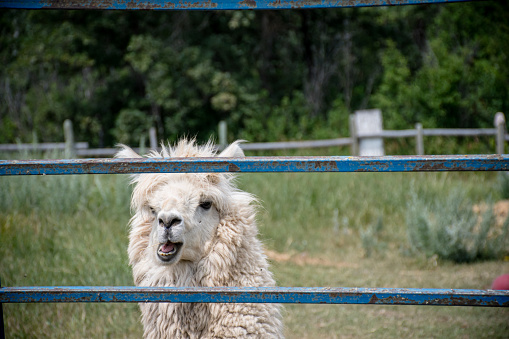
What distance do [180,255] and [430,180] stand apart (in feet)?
26.3

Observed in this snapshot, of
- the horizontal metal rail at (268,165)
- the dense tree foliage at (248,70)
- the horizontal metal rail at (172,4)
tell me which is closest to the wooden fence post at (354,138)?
the dense tree foliage at (248,70)

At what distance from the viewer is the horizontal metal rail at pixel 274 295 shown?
203cm

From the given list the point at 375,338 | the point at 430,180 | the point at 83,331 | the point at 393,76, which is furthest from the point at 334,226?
the point at 393,76

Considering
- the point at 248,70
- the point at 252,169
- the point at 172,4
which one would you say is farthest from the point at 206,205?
the point at 248,70

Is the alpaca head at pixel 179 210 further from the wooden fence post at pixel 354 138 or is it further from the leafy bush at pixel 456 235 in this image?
the wooden fence post at pixel 354 138

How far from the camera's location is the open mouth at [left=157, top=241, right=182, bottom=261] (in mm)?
3001

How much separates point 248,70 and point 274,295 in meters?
20.0

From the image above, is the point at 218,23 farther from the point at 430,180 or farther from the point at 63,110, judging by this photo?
the point at 430,180

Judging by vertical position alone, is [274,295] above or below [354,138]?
below

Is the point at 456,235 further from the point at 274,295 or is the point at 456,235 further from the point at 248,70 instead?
the point at 248,70

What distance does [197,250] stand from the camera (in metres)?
3.22

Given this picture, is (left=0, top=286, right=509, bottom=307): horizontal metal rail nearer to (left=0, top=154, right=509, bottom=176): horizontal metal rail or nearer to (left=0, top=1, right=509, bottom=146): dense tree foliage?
(left=0, top=154, right=509, bottom=176): horizontal metal rail

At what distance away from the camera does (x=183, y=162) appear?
215cm

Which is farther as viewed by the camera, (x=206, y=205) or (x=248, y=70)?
(x=248, y=70)
